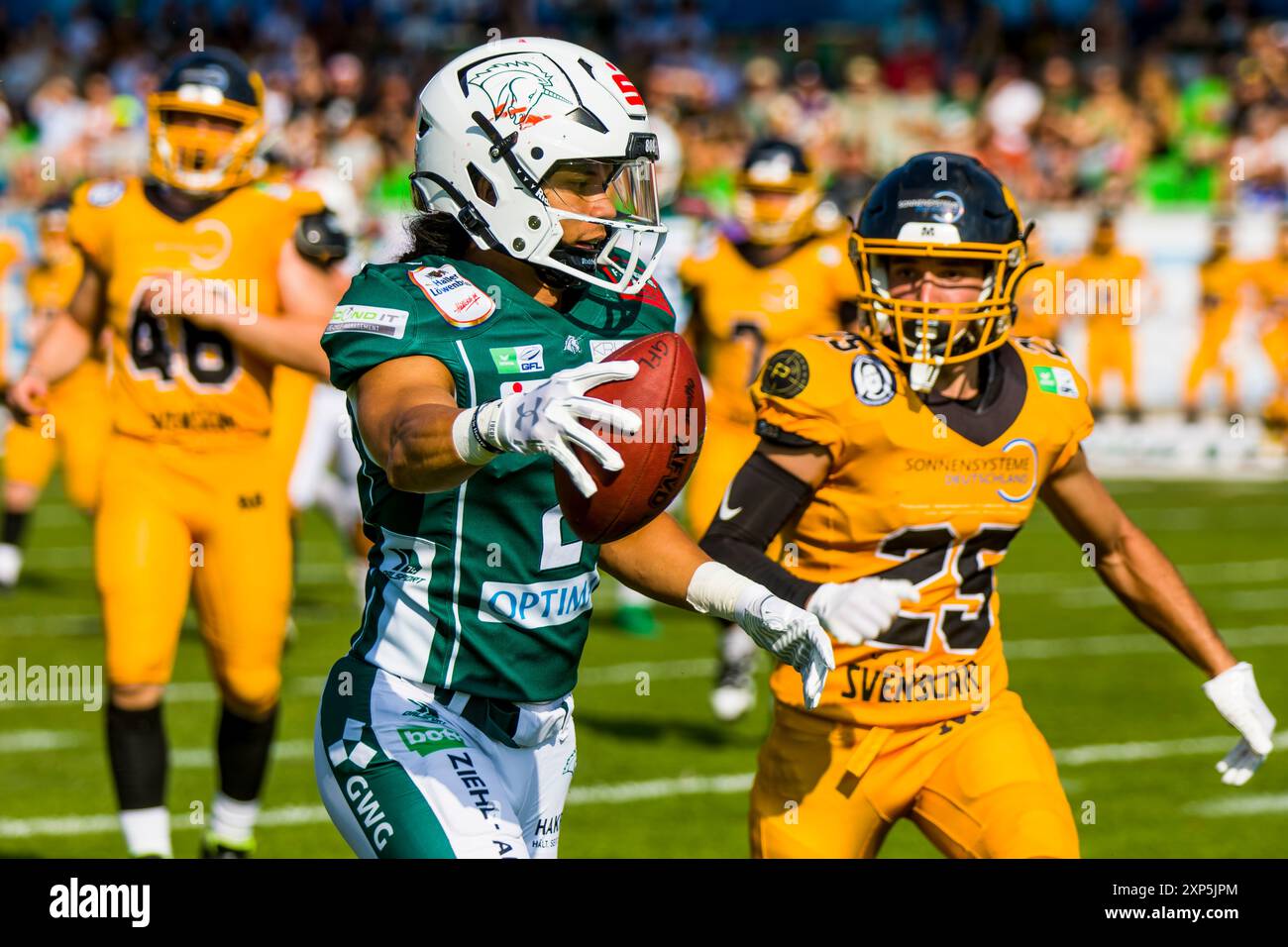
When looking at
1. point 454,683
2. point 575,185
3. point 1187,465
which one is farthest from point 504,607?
point 1187,465

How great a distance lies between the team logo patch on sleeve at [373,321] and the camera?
307cm

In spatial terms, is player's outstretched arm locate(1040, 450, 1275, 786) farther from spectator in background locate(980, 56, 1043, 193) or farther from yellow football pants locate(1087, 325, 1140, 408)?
spectator in background locate(980, 56, 1043, 193)

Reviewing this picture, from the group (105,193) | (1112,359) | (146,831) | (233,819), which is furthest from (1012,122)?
(146,831)

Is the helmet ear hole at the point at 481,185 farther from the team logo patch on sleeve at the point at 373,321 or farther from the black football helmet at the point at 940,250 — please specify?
the black football helmet at the point at 940,250

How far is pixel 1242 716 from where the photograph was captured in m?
3.97

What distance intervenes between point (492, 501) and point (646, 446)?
1.50 ft

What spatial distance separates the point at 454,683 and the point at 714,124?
16.4m

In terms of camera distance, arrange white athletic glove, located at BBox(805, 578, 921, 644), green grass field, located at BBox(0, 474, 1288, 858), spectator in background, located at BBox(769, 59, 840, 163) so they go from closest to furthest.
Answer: white athletic glove, located at BBox(805, 578, 921, 644) < green grass field, located at BBox(0, 474, 1288, 858) < spectator in background, located at BBox(769, 59, 840, 163)

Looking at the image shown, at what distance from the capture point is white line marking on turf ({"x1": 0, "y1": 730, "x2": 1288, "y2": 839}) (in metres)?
6.06

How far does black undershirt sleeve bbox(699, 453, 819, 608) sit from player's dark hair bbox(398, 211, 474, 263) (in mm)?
746

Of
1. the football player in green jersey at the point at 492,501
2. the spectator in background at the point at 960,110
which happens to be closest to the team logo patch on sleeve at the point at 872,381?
the football player in green jersey at the point at 492,501

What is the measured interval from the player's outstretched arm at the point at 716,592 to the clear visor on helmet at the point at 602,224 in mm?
433

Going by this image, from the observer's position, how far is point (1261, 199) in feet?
57.1

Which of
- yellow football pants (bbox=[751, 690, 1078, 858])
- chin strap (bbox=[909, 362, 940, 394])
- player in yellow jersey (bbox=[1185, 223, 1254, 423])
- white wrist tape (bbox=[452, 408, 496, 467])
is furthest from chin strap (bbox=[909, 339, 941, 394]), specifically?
player in yellow jersey (bbox=[1185, 223, 1254, 423])
